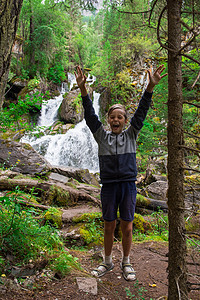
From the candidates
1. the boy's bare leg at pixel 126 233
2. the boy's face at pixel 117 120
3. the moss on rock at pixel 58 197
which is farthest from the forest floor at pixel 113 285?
the moss on rock at pixel 58 197

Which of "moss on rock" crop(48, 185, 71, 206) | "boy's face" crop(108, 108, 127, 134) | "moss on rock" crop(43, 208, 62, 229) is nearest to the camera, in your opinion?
"boy's face" crop(108, 108, 127, 134)

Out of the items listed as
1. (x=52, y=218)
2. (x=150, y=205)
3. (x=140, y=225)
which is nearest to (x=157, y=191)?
(x=150, y=205)

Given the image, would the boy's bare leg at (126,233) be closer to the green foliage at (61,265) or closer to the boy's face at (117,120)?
the green foliage at (61,265)

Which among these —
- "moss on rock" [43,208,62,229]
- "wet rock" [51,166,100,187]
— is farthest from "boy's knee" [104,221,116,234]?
"wet rock" [51,166,100,187]

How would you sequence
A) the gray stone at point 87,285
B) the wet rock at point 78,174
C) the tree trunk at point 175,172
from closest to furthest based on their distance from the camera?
1. the tree trunk at point 175,172
2. the gray stone at point 87,285
3. the wet rock at point 78,174

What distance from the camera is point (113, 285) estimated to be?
2.32m

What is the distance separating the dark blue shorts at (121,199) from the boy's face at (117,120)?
68 cm

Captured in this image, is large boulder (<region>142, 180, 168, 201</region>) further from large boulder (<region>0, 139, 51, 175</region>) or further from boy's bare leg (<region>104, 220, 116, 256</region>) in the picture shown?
boy's bare leg (<region>104, 220, 116, 256</region>)

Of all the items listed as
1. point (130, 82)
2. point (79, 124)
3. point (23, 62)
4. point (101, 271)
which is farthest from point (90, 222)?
point (23, 62)

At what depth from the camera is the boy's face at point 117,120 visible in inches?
103

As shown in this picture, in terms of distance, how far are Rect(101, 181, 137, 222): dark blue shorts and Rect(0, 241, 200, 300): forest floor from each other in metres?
0.49

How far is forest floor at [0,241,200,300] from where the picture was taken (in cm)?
180

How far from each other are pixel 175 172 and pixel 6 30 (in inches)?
71.8

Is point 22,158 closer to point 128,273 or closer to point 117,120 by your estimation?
point 117,120
